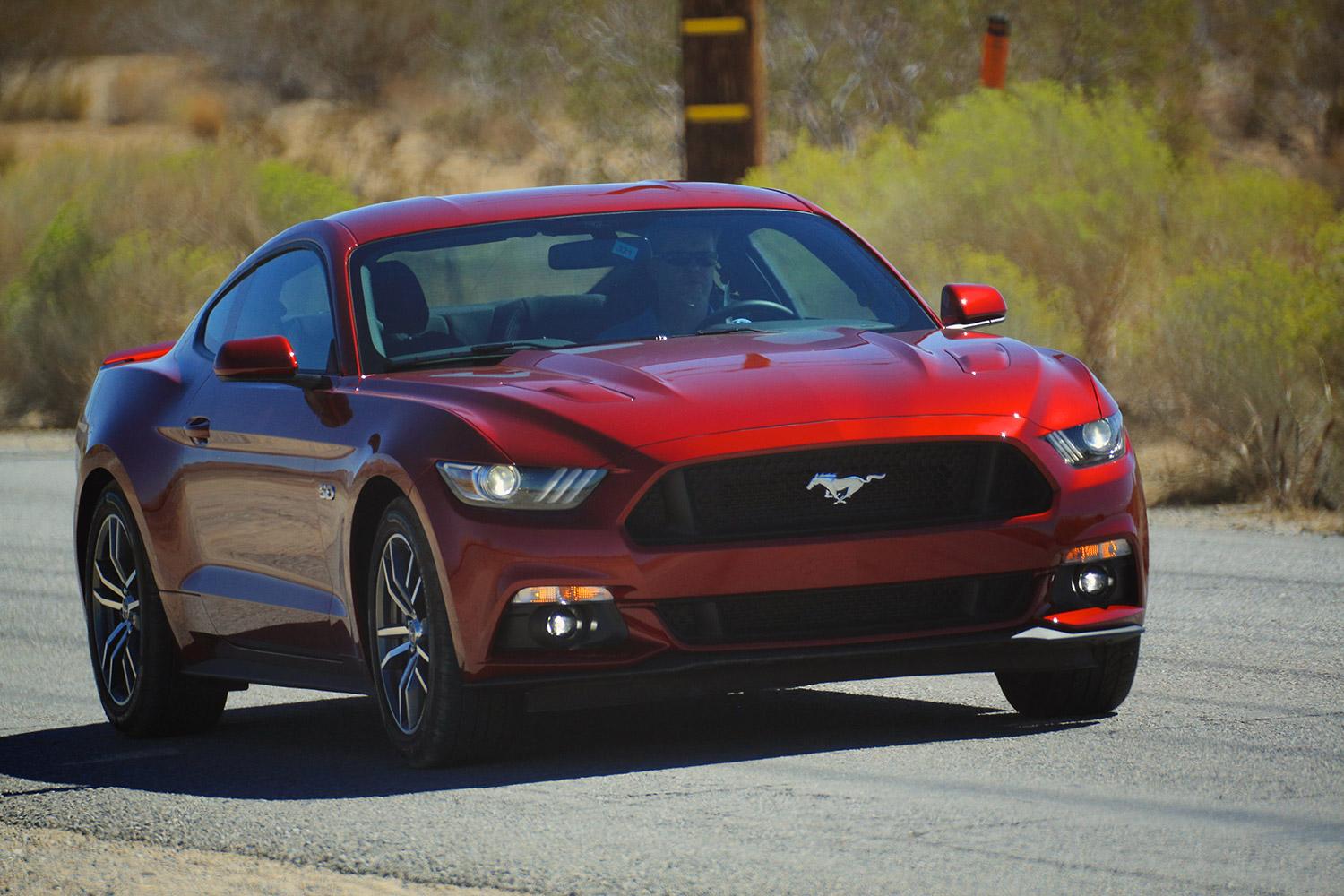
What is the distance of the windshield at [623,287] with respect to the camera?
316 inches

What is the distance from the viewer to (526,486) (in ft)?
22.3

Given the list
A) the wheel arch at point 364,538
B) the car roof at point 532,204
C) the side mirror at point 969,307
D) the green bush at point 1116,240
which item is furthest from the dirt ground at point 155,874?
the green bush at point 1116,240

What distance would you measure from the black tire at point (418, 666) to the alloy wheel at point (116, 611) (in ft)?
5.84

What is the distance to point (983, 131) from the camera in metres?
20.8

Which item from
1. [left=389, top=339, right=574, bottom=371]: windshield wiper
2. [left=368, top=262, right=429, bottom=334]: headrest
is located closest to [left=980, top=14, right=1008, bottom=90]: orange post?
[left=368, top=262, right=429, bottom=334]: headrest

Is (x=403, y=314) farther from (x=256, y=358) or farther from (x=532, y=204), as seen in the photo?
(x=532, y=204)

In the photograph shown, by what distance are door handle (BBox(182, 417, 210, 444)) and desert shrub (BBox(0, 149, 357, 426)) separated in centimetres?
1573

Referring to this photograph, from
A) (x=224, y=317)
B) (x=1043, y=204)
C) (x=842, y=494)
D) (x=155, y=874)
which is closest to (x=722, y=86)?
(x=1043, y=204)

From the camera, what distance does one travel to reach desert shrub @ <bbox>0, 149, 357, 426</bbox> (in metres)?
24.3

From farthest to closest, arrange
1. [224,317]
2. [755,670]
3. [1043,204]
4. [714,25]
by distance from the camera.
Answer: [1043,204] < [714,25] < [224,317] < [755,670]

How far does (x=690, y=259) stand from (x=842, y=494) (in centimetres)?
169

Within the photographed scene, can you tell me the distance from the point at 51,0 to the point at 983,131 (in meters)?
47.7

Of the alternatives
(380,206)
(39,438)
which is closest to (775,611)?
(380,206)

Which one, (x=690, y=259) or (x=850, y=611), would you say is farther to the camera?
(x=690, y=259)
